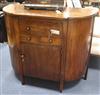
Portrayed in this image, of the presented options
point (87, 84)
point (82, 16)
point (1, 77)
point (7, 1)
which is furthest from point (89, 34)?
point (7, 1)

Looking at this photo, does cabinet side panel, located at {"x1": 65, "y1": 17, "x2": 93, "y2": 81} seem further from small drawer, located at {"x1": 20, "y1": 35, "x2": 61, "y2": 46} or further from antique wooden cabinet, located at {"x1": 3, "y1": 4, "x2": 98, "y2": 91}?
small drawer, located at {"x1": 20, "y1": 35, "x2": 61, "y2": 46}

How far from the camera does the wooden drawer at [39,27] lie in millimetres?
1909

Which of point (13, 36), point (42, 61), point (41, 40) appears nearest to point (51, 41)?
point (41, 40)

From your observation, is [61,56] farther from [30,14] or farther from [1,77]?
[1,77]

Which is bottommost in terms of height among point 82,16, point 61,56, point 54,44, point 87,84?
point 87,84

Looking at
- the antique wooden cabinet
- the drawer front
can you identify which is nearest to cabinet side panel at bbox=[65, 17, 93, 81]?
the antique wooden cabinet

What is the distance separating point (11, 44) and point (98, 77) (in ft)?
4.10

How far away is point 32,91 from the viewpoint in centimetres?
222

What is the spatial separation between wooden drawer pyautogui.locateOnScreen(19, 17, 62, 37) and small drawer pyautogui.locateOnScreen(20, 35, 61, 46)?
0.04 meters

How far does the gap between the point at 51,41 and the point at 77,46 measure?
0.98 ft

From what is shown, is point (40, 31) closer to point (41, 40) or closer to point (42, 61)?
point (41, 40)

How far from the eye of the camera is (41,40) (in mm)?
2004

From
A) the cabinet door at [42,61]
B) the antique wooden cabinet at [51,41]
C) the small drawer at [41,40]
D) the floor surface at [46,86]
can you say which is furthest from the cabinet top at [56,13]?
the floor surface at [46,86]

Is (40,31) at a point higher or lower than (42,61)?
higher
